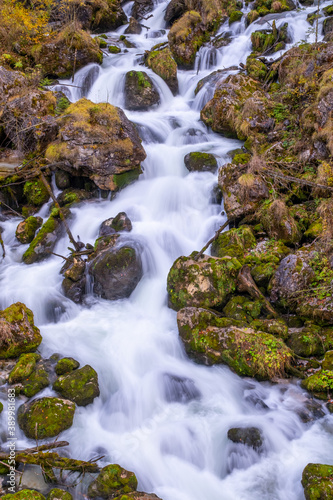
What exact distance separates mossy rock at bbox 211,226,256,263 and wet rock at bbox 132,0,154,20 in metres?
19.8

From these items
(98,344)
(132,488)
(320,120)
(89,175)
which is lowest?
(98,344)

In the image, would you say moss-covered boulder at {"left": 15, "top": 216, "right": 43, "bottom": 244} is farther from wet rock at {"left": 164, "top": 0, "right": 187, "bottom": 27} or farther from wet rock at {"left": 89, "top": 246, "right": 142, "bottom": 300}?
wet rock at {"left": 164, "top": 0, "right": 187, "bottom": 27}

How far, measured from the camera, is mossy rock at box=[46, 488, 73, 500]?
3674 mm

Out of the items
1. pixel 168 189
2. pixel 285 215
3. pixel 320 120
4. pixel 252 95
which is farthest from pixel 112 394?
pixel 252 95

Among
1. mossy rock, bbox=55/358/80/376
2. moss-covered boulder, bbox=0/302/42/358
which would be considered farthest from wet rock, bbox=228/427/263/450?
moss-covered boulder, bbox=0/302/42/358

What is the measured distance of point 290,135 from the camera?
9.17 m

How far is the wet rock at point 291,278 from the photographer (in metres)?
5.99

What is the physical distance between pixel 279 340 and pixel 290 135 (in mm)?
6062

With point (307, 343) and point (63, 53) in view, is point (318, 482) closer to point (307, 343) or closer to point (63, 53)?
point (307, 343)

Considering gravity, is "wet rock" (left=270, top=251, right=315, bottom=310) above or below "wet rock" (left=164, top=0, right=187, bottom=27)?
below

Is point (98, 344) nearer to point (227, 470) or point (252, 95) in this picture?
point (227, 470)

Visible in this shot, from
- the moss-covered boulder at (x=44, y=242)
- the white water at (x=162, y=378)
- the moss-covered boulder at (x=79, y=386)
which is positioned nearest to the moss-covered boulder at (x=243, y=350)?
the white water at (x=162, y=378)

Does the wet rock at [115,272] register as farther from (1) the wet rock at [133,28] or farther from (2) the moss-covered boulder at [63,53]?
(1) the wet rock at [133,28]

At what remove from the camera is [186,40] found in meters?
15.7
